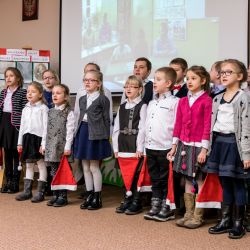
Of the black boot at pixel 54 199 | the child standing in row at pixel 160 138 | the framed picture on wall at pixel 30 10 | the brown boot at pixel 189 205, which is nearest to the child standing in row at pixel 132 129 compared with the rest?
the child standing in row at pixel 160 138

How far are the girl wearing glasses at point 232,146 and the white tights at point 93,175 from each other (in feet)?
3.54

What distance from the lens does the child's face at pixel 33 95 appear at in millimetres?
3932

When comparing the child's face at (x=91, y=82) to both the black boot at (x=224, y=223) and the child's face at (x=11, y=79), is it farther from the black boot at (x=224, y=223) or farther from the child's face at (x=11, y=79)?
the black boot at (x=224, y=223)

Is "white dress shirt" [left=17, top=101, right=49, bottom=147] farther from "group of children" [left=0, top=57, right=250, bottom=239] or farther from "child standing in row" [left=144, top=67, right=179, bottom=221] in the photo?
"child standing in row" [left=144, top=67, right=179, bottom=221]

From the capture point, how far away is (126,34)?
4.98 metres

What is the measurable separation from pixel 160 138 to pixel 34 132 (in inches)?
49.3

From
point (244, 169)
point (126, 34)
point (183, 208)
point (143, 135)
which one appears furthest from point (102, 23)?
point (244, 169)

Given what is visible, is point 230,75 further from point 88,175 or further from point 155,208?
point 88,175

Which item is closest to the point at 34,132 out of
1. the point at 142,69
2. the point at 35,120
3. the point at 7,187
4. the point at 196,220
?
the point at 35,120

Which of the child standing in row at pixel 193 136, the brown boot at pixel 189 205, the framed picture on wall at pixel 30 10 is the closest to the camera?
the child standing in row at pixel 193 136

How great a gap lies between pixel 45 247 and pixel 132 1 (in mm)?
3133

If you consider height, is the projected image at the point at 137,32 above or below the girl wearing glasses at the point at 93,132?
above

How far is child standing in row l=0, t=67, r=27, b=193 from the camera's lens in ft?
13.8

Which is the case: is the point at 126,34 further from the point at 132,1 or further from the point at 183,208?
the point at 183,208
